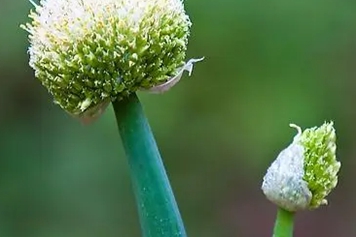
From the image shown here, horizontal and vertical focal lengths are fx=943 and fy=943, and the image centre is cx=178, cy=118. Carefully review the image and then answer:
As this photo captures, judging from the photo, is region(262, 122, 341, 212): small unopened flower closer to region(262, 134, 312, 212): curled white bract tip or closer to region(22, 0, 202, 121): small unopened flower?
region(262, 134, 312, 212): curled white bract tip

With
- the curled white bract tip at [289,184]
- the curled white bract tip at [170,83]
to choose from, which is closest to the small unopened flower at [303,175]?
the curled white bract tip at [289,184]

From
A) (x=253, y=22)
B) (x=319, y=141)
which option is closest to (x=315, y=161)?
(x=319, y=141)

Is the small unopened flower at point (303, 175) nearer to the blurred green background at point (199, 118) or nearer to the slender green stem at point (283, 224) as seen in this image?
the slender green stem at point (283, 224)

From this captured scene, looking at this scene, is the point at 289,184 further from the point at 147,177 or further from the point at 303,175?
the point at 147,177

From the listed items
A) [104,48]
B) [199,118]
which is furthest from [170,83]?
[199,118]

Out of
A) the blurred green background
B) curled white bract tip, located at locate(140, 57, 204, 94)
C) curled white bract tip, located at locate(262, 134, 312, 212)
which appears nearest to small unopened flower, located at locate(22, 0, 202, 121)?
curled white bract tip, located at locate(140, 57, 204, 94)

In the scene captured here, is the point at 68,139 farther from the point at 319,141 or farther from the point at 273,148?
the point at 319,141
